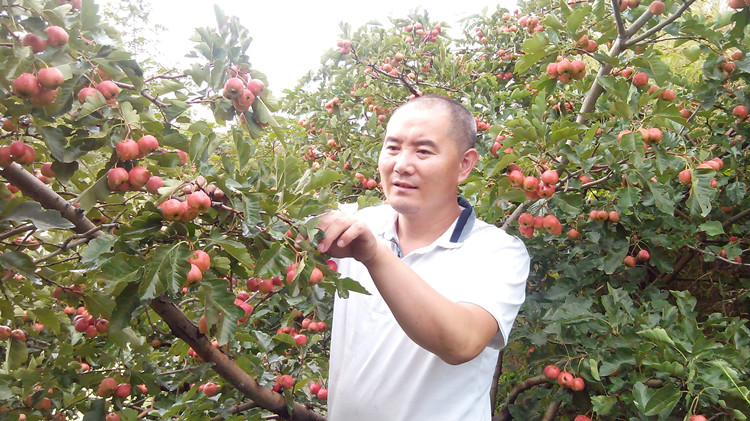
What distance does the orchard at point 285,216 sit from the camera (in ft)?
3.90

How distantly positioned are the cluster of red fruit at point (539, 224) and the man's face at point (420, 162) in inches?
22.7

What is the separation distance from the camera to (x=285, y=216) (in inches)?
48.2

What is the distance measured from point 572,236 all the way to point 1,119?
228 cm

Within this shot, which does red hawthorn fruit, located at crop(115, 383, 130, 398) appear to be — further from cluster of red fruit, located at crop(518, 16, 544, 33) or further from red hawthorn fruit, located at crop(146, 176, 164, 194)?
cluster of red fruit, located at crop(518, 16, 544, 33)

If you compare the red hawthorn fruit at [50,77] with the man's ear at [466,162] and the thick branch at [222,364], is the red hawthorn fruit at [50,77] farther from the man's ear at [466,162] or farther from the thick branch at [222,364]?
the man's ear at [466,162]

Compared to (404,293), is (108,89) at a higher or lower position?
higher

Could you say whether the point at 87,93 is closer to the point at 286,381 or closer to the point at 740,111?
the point at 286,381

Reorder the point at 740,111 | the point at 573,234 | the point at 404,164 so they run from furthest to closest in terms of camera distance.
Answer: the point at 573,234, the point at 740,111, the point at 404,164

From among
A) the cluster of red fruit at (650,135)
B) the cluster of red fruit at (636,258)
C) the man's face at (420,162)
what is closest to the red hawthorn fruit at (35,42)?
the man's face at (420,162)

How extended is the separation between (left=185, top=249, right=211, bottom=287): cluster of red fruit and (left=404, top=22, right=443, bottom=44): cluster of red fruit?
136 inches

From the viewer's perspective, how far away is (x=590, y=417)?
2539 mm

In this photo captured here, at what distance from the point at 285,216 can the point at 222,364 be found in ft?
2.39

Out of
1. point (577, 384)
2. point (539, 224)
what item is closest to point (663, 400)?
point (577, 384)

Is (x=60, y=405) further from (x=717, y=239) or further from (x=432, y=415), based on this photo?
(x=717, y=239)
